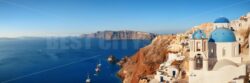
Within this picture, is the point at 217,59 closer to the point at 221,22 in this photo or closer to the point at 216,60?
the point at 216,60

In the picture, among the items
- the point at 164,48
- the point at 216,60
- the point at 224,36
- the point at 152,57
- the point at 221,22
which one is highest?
the point at 221,22

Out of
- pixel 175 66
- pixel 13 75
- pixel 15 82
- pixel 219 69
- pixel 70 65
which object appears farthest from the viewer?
pixel 70 65

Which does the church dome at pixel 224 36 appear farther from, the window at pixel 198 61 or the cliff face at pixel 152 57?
the cliff face at pixel 152 57

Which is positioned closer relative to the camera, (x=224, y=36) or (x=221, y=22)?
(x=224, y=36)

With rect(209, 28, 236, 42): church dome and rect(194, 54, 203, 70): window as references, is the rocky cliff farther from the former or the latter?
rect(194, 54, 203, 70): window

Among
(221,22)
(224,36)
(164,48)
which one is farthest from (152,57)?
(224,36)

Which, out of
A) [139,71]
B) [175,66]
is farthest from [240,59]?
[139,71]

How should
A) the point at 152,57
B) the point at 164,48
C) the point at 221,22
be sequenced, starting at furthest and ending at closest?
the point at 152,57
the point at 164,48
the point at 221,22

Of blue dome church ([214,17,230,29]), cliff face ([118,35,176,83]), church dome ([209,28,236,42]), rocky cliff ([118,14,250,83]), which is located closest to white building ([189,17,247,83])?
church dome ([209,28,236,42])

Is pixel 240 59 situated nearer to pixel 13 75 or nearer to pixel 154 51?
pixel 154 51
